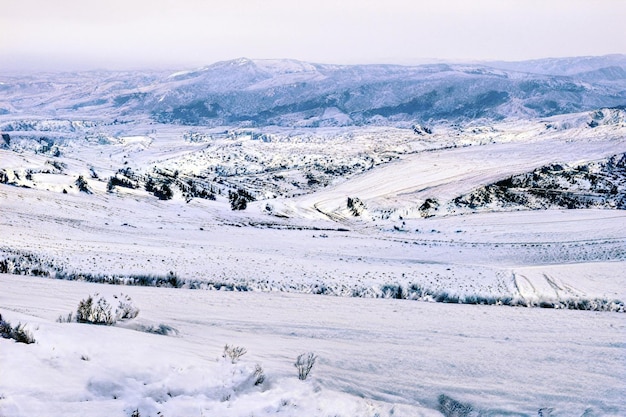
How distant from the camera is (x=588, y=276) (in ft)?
59.9

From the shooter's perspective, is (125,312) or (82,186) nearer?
(125,312)

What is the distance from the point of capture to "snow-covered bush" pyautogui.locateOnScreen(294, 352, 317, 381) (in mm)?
6156

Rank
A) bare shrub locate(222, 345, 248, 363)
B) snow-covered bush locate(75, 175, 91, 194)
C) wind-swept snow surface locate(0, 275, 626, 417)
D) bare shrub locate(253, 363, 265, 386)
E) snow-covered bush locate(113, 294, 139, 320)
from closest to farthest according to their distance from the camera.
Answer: wind-swept snow surface locate(0, 275, 626, 417)
bare shrub locate(253, 363, 265, 386)
bare shrub locate(222, 345, 248, 363)
snow-covered bush locate(113, 294, 139, 320)
snow-covered bush locate(75, 175, 91, 194)

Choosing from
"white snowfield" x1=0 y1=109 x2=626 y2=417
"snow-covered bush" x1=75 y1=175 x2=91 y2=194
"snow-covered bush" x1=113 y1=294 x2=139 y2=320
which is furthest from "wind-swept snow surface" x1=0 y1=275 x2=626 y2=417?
"snow-covered bush" x1=75 y1=175 x2=91 y2=194

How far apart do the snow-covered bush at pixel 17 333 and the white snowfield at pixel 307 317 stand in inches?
4.7

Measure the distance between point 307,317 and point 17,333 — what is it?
5.45 m

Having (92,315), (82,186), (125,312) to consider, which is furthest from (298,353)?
(82,186)

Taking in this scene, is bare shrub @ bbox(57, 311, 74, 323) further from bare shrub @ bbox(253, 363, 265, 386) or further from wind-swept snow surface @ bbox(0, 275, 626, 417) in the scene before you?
bare shrub @ bbox(253, 363, 265, 386)

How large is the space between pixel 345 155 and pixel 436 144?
27.7m

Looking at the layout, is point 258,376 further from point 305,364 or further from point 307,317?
point 307,317

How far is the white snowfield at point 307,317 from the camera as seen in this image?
17.6 ft

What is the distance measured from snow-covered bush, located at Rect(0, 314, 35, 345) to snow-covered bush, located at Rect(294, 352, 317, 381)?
3.42m

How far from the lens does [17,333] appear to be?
562 centimetres

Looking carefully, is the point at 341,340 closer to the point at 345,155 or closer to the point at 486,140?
the point at 345,155
